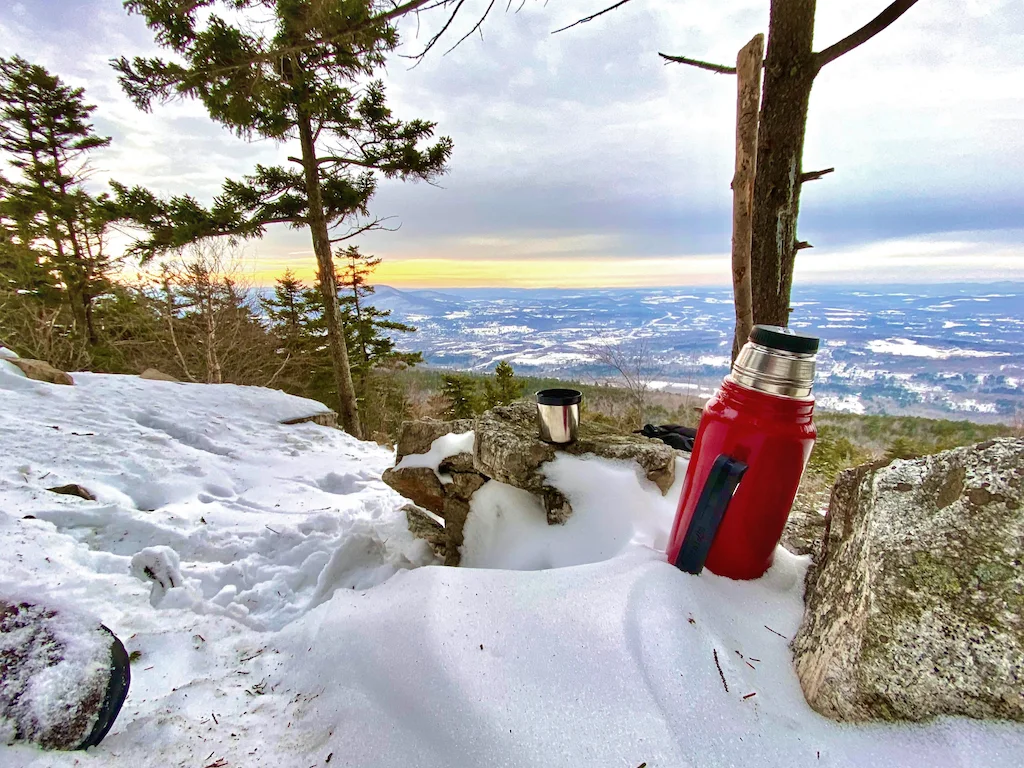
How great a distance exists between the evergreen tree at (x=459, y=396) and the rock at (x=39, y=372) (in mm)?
10627

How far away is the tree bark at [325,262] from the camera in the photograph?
738 cm

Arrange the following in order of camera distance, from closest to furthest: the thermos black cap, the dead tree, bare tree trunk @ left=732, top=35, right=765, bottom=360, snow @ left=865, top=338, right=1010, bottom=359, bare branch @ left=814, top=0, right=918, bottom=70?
the thermos black cap < bare branch @ left=814, top=0, right=918, bottom=70 < the dead tree < bare tree trunk @ left=732, top=35, right=765, bottom=360 < snow @ left=865, top=338, right=1010, bottom=359

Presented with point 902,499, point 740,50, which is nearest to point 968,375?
point 740,50

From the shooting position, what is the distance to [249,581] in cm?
261

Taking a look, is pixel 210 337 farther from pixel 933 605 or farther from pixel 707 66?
pixel 933 605

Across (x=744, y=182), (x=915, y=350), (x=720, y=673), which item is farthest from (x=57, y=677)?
(x=915, y=350)

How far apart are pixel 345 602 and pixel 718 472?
1579 millimetres

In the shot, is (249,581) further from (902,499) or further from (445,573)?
(902,499)

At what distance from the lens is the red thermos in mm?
1256

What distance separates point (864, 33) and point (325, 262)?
752 centimetres

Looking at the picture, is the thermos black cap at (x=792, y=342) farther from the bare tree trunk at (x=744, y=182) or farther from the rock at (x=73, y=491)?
the rock at (x=73, y=491)

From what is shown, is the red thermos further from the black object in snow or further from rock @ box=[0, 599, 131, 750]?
rock @ box=[0, 599, 131, 750]

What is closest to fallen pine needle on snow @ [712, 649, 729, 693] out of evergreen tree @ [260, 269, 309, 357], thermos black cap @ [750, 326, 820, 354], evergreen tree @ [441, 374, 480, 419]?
thermos black cap @ [750, 326, 820, 354]

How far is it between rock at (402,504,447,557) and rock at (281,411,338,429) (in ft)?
15.0
